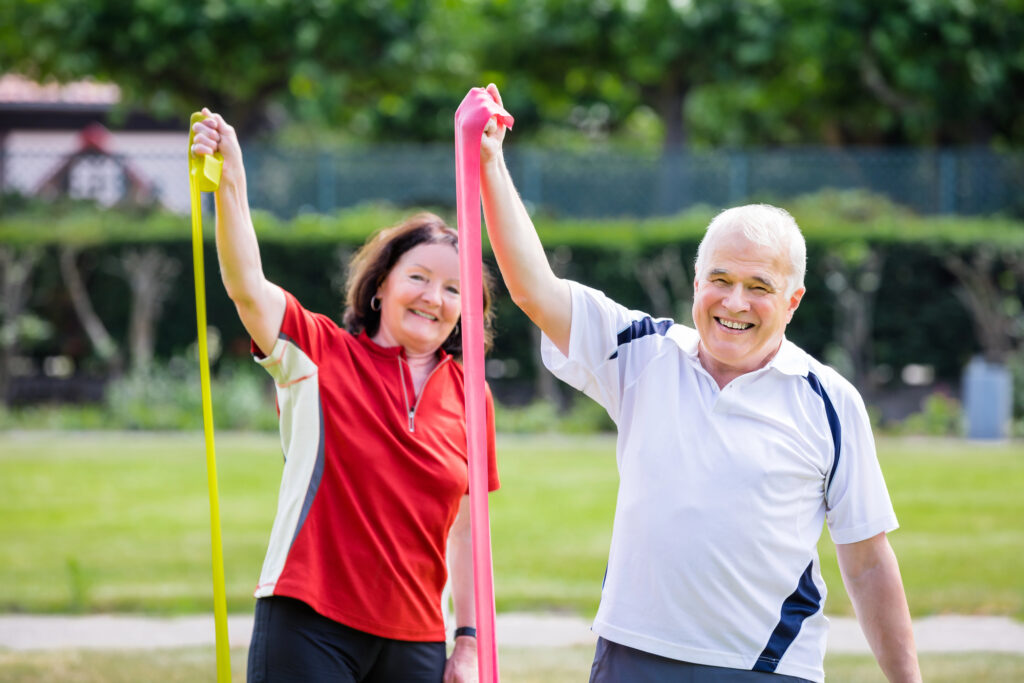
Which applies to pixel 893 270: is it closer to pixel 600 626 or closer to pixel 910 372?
pixel 910 372

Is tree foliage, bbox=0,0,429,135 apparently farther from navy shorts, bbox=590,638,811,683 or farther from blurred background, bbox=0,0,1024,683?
navy shorts, bbox=590,638,811,683

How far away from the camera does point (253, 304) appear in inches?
109

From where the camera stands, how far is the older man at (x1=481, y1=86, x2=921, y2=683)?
7.97 feet

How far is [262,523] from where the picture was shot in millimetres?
8172

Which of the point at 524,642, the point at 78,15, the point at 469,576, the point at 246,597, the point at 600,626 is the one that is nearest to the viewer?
the point at 600,626

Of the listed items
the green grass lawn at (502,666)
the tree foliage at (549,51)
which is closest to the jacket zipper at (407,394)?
the green grass lawn at (502,666)

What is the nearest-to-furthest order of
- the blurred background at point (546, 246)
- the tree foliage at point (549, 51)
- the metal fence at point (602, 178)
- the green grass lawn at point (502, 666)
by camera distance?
the green grass lawn at point (502, 666) → the blurred background at point (546, 246) → the metal fence at point (602, 178) → the tree foliage at point (549, 51)

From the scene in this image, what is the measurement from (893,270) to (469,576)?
463 inches

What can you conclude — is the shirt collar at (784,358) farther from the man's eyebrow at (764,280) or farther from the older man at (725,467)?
the man's eyebrow at (764,280)

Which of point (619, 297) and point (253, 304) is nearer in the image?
point (253, 304)

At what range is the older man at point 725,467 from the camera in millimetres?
2430

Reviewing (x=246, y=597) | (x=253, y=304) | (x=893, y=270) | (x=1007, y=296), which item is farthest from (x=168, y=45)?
(x=253, y=304)

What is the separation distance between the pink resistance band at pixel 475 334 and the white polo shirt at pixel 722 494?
0.70 feet

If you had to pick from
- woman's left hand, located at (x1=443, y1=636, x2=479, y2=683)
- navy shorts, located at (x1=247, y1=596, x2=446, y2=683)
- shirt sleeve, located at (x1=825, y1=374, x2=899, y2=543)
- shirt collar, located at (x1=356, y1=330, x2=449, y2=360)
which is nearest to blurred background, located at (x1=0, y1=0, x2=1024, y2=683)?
woman's left hand, located at (x1=443, y1=636, x2=479, y2=683)
